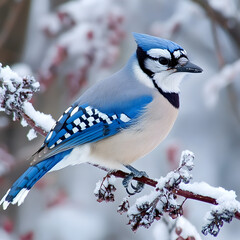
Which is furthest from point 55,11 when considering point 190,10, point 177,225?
point 177,225

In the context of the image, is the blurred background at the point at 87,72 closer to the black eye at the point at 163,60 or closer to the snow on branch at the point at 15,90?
the black eye at the point at 163,60

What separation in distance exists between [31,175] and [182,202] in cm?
74

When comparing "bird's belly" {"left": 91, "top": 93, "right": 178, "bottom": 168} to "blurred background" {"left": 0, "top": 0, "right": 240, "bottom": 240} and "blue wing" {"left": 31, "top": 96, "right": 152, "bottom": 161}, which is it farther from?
"blurred background" {"left": 0, "top": 0, "right": 240, "bottom": 240}

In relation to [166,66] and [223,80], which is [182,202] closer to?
[166,66]

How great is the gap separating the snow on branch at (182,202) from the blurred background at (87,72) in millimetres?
1140

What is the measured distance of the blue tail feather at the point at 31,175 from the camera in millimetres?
2382

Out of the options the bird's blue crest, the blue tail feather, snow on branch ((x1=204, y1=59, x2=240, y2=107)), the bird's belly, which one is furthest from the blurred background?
the bird's blue crest

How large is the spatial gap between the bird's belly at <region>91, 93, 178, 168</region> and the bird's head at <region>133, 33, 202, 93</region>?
0.48ft

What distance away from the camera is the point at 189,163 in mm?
1990

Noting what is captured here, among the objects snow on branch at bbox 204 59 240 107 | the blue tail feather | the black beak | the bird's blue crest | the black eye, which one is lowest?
the blue tail feather

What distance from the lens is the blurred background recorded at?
427 cm

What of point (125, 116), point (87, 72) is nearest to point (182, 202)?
point (125, 116)

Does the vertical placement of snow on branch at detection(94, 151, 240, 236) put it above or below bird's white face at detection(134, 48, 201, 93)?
below

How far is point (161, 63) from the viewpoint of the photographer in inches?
109
